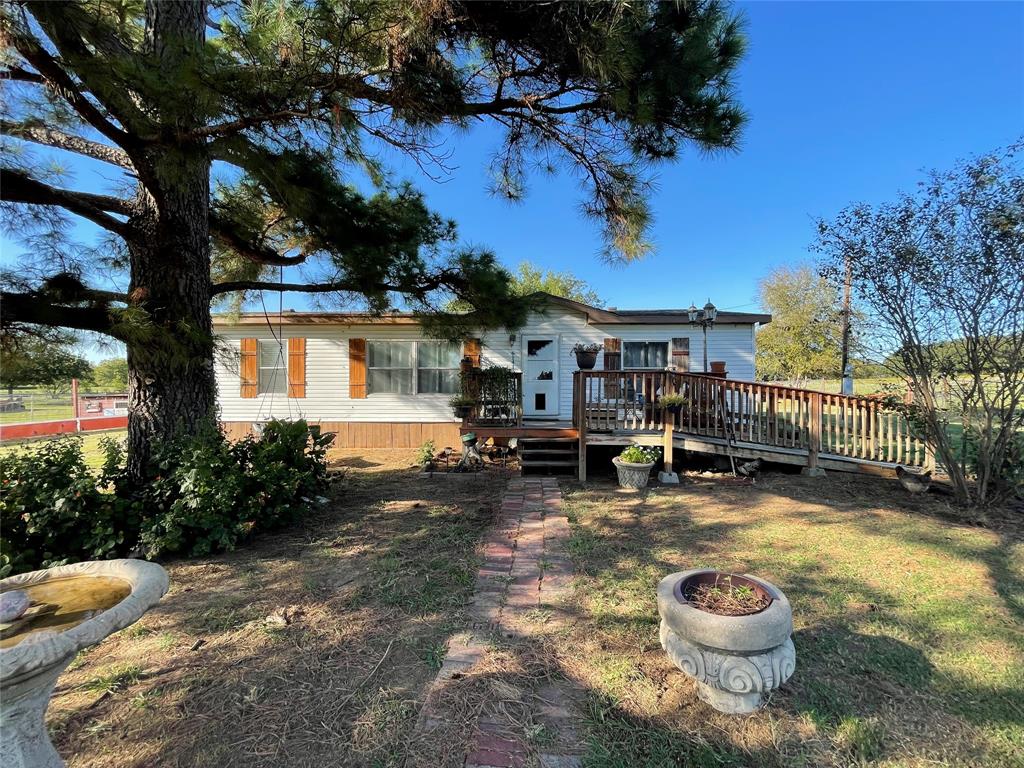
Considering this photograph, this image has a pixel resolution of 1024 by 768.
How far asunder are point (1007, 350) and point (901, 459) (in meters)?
2.24

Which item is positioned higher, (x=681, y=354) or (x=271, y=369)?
(x=681, y=354)

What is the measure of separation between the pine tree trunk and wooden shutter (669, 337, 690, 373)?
27.7 ft

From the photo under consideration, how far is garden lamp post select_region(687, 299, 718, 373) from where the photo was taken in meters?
8.46

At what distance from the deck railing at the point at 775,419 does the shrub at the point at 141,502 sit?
4473mm

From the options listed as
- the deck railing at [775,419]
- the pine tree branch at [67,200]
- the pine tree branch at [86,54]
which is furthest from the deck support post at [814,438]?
the pine tree branch at [67,200]

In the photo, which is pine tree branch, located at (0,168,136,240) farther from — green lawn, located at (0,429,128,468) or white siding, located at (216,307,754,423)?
white siding, located at (216,307,754,423)

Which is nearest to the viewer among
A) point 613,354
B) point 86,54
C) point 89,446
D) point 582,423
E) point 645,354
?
point 86,54

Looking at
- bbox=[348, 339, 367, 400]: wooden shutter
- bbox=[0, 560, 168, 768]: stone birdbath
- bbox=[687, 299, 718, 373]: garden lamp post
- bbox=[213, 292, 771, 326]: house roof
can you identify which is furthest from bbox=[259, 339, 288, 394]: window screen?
bbox=[687, 299, 718, 373]: garden lamp post

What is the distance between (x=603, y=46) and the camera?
2830mm

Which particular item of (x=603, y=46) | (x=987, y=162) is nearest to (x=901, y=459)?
(x=987, y=162)

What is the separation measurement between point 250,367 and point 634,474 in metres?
8.99

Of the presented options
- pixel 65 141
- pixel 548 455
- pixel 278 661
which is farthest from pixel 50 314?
pixel 548 455

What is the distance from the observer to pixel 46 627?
1.44m

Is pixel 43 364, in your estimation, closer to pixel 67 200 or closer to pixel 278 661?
pixel 67 200
